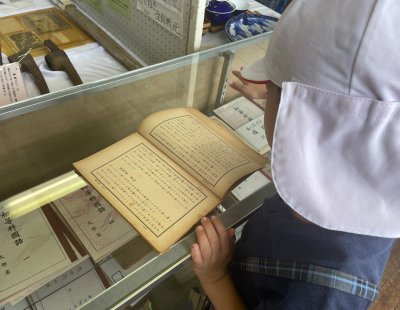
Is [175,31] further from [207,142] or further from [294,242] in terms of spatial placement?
[294,242]

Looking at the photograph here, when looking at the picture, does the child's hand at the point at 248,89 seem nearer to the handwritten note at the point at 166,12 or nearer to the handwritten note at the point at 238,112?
the handwritten note at the point at 238,112

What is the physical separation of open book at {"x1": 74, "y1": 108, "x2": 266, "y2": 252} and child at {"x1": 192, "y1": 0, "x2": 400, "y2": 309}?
0.19 meters

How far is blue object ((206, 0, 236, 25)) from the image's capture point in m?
1.26

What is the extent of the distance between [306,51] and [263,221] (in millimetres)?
359

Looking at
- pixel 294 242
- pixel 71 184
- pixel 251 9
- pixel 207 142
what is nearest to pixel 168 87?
pixel 207 142

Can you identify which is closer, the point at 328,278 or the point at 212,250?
the point at 328,278

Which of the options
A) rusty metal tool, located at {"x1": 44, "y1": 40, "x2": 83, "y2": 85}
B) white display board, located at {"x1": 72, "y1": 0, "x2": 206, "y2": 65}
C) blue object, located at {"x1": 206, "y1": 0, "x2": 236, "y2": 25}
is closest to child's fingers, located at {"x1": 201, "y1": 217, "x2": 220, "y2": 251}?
white display board, located at {"x1": 72, "y1": 0, "x2": 206, "y2": 65}

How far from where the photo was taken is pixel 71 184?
28.5 inches

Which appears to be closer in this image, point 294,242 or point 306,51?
point 306,51

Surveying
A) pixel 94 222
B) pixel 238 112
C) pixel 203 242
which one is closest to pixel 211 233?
pixel 203 242

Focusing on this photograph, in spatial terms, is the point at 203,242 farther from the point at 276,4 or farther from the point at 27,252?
the point at 276,4

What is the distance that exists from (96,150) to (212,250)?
34 centimetres

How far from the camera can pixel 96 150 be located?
730mm

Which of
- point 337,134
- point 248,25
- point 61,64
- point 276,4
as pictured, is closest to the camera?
point 337,134
